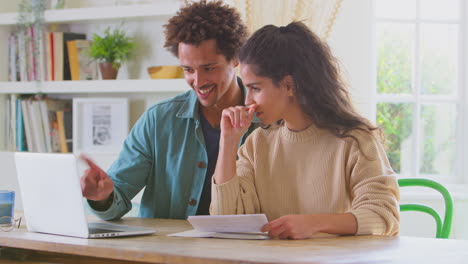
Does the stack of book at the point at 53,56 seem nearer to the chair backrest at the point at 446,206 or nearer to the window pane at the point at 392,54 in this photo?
the window pane at the point at 392,54

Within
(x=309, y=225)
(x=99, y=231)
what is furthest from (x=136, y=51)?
(x=309, y=225)

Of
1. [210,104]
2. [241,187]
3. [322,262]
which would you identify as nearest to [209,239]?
[241,187]

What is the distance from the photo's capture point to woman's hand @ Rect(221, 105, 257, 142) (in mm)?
2023

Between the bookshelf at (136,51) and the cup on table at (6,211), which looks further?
the bookshelf at (136,51)

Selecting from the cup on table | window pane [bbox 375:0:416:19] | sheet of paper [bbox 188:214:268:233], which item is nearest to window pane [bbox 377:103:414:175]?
window pane [bbox 375:0:416:19]

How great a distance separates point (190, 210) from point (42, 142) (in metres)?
1.75

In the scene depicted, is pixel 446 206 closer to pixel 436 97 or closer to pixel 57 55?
pixel 436 97

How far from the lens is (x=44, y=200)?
1862 millimetres

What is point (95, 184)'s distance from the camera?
2.05 m

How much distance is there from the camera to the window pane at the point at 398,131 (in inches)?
154

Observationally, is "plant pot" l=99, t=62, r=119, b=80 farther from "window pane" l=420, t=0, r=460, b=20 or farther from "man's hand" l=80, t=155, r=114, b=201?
"window pane" l=420, t=0, r=460, b=20

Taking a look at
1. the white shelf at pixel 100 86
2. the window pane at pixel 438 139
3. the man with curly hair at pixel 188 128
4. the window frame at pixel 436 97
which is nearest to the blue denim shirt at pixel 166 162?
the man with curly hair at pixel 188 128

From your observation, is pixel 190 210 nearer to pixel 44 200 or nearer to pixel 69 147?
pixel 44 200

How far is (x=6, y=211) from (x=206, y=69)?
31.8 inches
